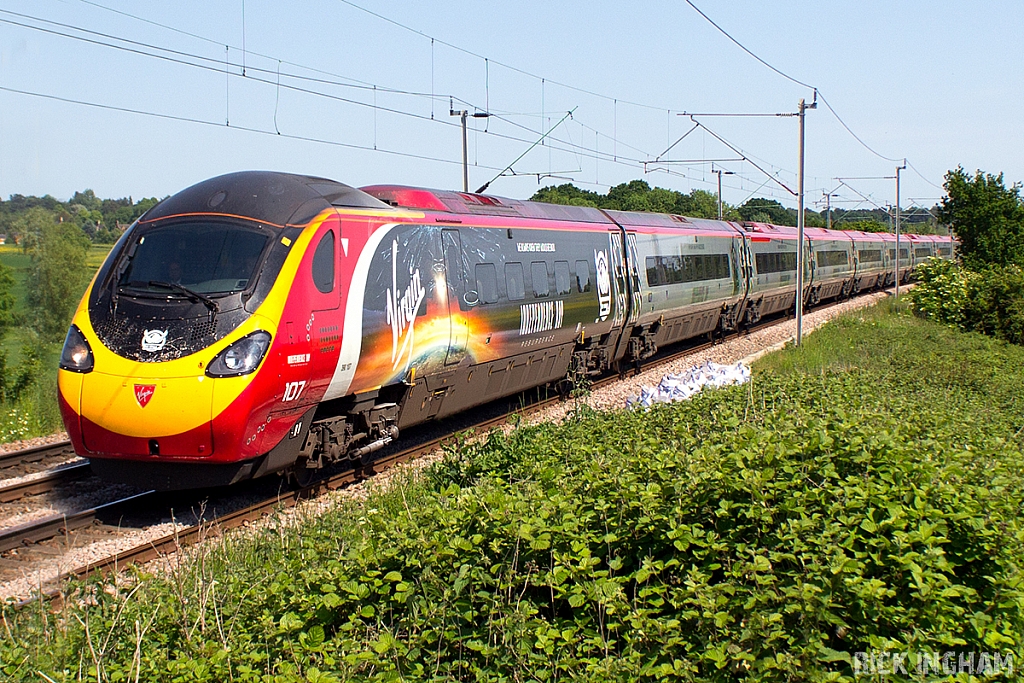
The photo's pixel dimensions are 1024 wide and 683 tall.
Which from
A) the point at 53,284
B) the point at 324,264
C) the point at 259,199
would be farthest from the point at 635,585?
the point at 53,284

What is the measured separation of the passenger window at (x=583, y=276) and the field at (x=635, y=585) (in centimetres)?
817

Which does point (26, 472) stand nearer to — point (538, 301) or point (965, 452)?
point (538, 301)

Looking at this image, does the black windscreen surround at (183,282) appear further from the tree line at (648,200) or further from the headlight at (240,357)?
the tree line at (648,200)

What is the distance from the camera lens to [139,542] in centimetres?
766

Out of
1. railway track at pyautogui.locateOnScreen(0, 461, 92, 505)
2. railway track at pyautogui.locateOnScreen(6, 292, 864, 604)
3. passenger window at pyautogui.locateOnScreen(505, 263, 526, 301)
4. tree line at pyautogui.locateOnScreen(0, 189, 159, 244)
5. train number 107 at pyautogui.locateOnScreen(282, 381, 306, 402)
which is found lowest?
railway track at pyautogui.locateOnScreen(6, 292, 864, 604)

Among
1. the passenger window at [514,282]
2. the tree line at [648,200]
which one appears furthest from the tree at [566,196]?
the passenger window at [514,282]

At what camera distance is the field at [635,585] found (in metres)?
3.77

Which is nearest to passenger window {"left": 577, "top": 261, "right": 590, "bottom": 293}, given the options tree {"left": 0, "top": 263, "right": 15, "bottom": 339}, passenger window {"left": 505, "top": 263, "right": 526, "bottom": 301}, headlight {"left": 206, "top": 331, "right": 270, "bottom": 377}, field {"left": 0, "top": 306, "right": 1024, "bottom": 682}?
passenger window {"left": 505, "top": 263, "right": 526, "bottom": 301}

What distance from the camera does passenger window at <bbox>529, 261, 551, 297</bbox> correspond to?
1279cm

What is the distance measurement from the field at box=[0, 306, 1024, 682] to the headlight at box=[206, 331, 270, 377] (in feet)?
6.11

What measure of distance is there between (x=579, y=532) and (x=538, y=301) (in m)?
8.17

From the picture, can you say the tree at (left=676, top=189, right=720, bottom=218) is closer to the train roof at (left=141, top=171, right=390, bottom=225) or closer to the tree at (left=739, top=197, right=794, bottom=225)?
the tree at (left=739, top=197, right=794, bottom=225)

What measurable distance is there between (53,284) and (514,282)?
833 inches

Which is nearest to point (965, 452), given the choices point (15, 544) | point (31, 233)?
point (15, 544)
